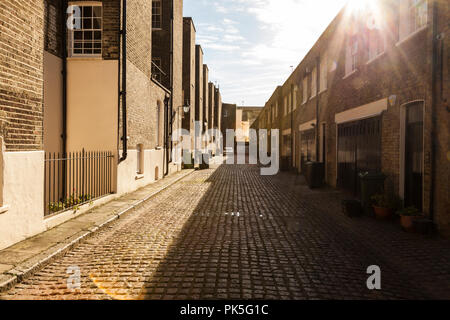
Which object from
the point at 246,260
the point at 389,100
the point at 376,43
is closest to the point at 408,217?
the point at 389,100

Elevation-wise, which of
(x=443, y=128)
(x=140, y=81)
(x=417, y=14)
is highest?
(x=417, y=14)

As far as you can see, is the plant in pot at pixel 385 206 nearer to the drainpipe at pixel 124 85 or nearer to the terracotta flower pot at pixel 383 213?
the terracotta flower pot at pixel 383 213

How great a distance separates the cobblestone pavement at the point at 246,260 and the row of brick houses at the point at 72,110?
4.85ft

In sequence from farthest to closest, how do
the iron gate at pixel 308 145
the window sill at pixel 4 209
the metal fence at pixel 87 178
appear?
1. the iron gate at pixel 308 145
2. the metal fence at pixel 87 178
3. the window sill at pixel 4 209

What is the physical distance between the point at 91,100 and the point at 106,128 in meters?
0.99

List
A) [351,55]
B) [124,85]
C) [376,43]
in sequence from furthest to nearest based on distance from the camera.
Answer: [351,55] → [124,85] → [376,43]

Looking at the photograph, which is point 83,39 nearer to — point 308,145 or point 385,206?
point 385,206

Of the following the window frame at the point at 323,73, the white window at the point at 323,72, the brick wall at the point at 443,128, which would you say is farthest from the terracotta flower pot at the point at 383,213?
the white window at the point at 323,72

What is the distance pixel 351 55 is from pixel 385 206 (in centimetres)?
668

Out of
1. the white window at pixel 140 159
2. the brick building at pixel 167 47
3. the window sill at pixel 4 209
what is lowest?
the window sill at pixel 4 209

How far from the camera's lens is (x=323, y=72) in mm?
16984

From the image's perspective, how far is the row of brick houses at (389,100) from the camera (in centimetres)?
709

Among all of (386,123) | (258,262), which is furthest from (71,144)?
(386,123)

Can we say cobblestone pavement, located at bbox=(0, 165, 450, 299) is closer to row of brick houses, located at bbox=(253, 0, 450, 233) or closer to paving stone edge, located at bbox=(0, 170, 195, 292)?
paving stone edge, located at bbox=(0, 170, 195, 292)
